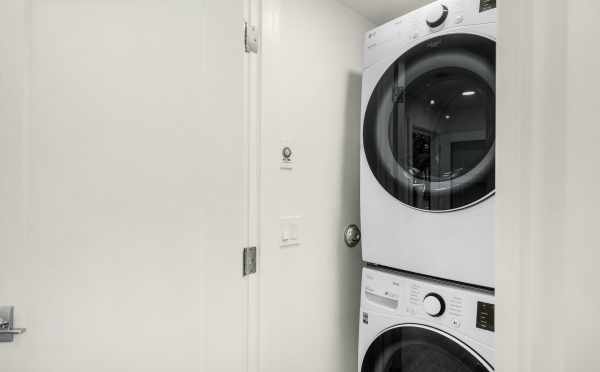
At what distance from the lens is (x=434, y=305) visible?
119cm

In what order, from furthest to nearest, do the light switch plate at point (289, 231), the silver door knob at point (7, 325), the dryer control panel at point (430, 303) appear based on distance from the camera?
the light switch plate at point (289, 231), the dryer control panel at point (430, 303), the silver door knob at point (7, 325)

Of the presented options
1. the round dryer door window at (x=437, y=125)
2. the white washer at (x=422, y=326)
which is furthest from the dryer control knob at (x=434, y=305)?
the round dryer door window at (x=437, y=125)

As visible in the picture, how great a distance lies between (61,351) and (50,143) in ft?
1.82

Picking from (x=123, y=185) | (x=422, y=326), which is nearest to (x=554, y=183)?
(x=123, y=185)

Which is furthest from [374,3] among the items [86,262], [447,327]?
[86,262]

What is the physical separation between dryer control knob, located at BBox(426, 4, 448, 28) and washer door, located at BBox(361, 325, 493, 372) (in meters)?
1.14

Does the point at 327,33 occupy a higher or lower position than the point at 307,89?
higher

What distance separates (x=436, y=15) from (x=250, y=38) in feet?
2.30

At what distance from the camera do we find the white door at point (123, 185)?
84 cm

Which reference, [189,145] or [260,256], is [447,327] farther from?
[189,145]

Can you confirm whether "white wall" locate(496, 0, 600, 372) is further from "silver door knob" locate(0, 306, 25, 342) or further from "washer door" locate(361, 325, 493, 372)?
"silver door knob" locate(0, 306, 25, 342)

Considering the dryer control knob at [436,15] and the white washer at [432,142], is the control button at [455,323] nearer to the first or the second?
the white washer at [432,142]

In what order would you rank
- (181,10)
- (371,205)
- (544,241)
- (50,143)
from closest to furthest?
(544,241)
(50,143)
(181,10)
(371,205)

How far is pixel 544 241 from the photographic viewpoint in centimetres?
29
